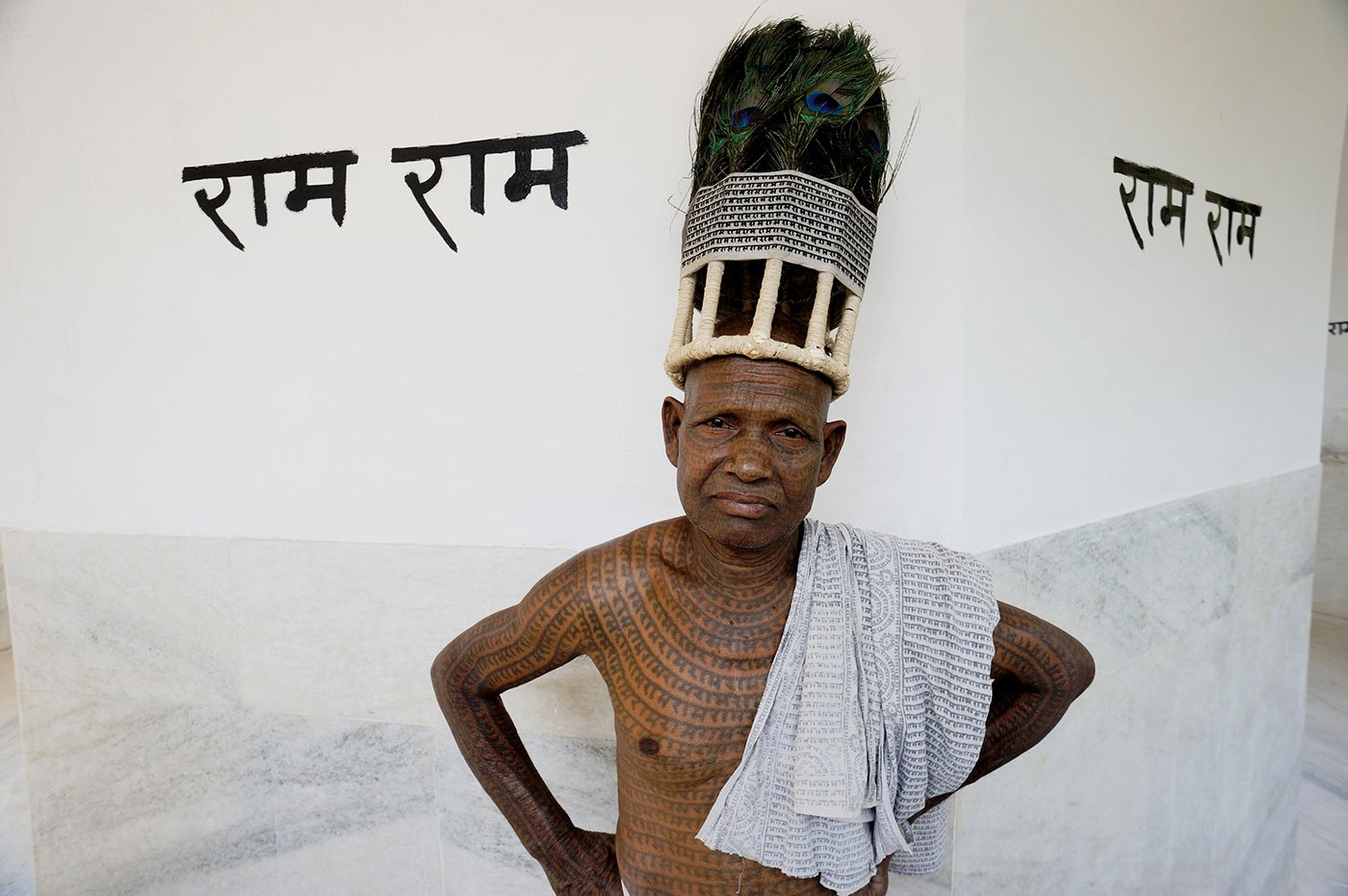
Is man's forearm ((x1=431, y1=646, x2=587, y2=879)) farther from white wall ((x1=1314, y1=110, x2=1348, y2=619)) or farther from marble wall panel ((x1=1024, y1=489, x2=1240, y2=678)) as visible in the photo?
white wall ((x1=1314, y1=110, x2=1348, y2=619))

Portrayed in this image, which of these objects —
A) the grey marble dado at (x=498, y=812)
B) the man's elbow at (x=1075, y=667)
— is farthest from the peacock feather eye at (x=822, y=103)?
the grey marble dado at (x=498, y=812)

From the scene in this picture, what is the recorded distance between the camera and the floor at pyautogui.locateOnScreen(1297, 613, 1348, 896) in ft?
8.66

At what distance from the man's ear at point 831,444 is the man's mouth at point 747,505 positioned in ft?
0.53

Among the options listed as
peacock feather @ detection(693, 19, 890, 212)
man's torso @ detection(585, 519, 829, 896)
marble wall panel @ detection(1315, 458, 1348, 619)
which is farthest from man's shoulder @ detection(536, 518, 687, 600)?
marble wall panel @ detection(1315, 458, 1348, 619)

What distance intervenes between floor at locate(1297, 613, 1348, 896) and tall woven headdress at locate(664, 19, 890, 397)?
3018mm

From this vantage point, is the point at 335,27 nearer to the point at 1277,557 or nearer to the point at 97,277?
the point at 97,277

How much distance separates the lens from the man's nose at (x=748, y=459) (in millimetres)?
908

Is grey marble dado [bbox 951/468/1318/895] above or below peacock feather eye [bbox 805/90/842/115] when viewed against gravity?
below

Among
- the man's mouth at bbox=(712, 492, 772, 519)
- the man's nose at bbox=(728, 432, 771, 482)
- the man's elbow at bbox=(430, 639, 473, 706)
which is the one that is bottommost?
the man's elbow at bbox=(430, 639, 473, 706)

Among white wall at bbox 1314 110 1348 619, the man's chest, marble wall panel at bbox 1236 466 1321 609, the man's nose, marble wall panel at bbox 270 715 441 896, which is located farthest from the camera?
white wall at bbox 1314 110 1348 619

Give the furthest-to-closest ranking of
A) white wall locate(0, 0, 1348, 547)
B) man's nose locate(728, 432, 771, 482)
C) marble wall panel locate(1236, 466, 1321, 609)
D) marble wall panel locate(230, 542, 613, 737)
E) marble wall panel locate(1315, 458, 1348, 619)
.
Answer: marble wall panel locate(1315, 458, 1348, 619), marble wall panel locate(1236, 466, 1321, 609), marble wall panel locate(230, 542, 613, 737), white wall locate(0, 0, 1348, 547), man's nose locate(728, 432, 771, 482)

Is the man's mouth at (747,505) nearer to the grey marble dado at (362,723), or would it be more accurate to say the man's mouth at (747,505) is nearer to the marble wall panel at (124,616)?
the grey marble dado at (362,723)

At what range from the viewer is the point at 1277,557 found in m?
2.39

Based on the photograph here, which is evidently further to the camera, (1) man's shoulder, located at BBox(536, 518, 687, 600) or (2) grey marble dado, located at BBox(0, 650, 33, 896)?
(2) grey marble dado, located at BBox(0, 650, 33, 896)
